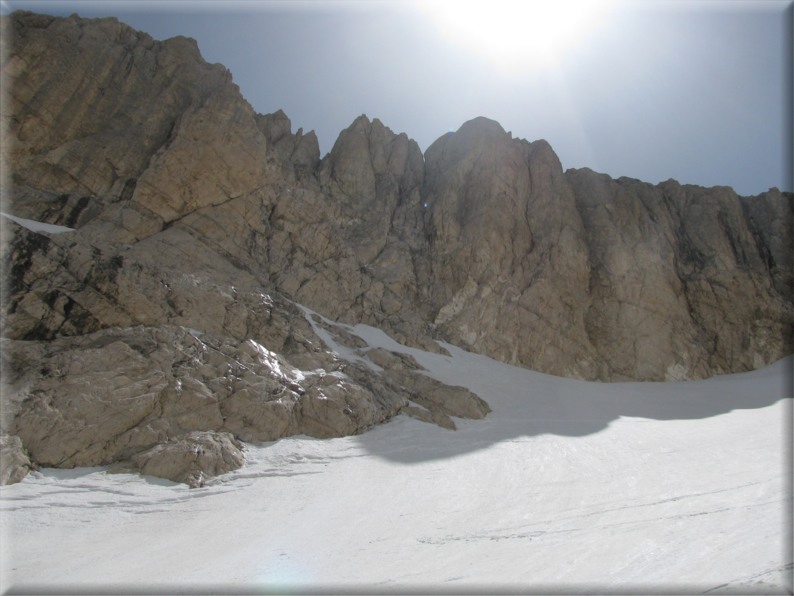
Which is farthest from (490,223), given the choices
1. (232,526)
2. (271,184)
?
(232,526)

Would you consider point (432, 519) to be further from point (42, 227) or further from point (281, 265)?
point (42, 227)

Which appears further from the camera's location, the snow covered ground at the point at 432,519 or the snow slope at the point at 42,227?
the snow slope at the point at 42,227

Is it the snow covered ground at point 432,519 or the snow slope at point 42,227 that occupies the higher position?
the snow slope at point 42,227

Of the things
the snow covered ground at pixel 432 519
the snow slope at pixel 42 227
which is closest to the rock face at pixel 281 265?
the snow slope at pixel 42 227

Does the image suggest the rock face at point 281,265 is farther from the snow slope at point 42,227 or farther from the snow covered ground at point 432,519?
the snow covered ground at point 432,519

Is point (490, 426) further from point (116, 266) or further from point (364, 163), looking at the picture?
point (364, 163)

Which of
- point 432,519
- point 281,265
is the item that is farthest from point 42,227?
point 432,519

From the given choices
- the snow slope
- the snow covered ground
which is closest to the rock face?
the snow slope
